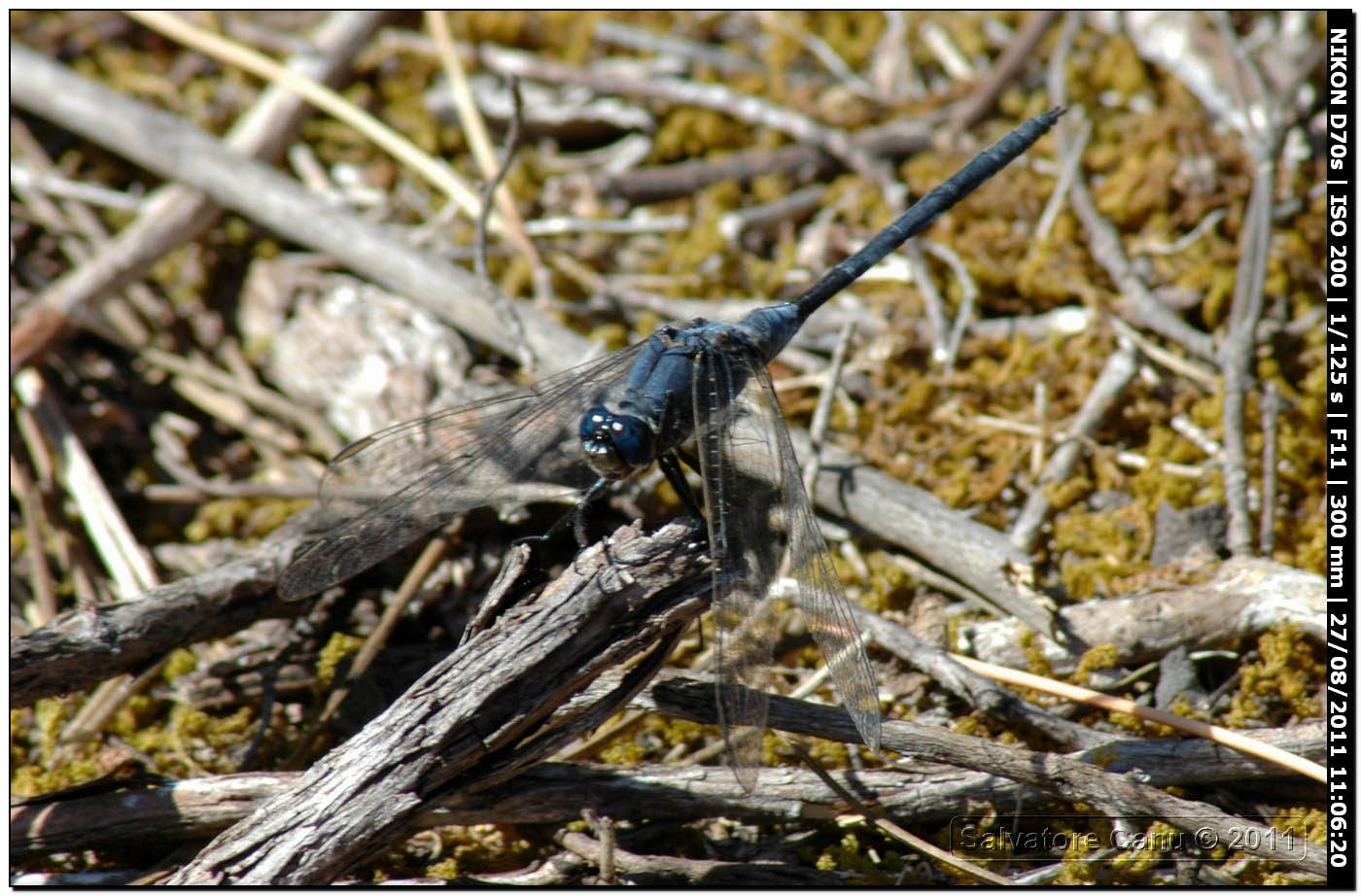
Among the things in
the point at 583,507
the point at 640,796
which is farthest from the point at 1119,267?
the point at 640,796

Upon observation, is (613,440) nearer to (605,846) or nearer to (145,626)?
(605,846)

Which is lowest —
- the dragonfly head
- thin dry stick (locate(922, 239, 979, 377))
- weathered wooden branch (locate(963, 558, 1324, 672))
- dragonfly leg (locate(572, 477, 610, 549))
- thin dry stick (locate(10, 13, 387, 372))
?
weathered wooden branch (locate(963, 558, 1324, 672))

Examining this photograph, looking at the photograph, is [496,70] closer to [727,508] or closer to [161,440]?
[161,440]

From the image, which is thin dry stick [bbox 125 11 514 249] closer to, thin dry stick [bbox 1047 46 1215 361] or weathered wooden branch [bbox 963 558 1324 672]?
thin dry stick [bbox 1047 46 1215 361]

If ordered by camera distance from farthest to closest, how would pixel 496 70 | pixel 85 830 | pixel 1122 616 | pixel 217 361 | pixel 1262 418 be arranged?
pixel 496 70 < pixel 217 361 < pixel 1262 418 < pixel 1122 616 < pixel 85 830

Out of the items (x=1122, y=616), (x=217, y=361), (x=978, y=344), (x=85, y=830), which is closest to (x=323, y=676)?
(x=85, y=830)

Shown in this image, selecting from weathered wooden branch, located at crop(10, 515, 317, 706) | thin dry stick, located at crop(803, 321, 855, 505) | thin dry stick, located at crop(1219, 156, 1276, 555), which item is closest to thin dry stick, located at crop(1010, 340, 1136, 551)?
thin dry stick, located at crop(1219, 156, 1276, 555)
